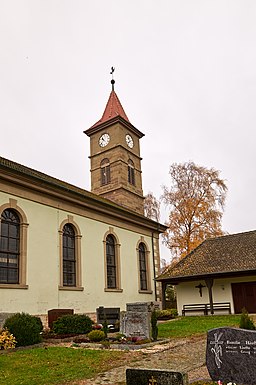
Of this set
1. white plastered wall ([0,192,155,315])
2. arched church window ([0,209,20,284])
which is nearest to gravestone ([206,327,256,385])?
white plastered wall ([0,192,155,315])

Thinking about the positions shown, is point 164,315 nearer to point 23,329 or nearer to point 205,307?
point 205,307

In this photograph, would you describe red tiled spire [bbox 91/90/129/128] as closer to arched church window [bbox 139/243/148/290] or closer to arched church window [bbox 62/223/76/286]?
arched church window [bbox 139/243/148/290]

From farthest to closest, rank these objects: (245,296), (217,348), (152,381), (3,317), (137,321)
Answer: (245,296) < (3,317) < (137,321) < (217,348) < (152,381)

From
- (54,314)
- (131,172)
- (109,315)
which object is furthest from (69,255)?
(131,172)

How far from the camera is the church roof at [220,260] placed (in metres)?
24.5

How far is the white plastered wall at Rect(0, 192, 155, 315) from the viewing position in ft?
55.0

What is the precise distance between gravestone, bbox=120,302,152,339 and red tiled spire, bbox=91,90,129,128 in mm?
24585

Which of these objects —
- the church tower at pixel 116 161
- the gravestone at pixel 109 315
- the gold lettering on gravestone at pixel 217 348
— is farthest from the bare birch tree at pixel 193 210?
the gold lettering on gravestone at pixel 217 348

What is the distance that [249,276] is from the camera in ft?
82.2

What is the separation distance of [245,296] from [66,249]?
41.4 ft

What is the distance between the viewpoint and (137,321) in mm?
14445

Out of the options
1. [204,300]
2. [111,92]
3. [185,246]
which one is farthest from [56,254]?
[111,92]

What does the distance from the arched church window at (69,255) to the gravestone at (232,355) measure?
12.7 meters

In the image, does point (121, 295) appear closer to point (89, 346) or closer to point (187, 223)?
point (89, 346)
